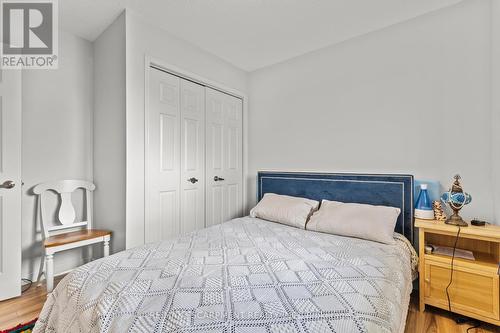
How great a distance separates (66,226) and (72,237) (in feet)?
0.91

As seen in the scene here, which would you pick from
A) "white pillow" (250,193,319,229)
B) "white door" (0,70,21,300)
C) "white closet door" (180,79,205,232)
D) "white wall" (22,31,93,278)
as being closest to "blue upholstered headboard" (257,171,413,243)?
"white pillow" (250,193,319,229)

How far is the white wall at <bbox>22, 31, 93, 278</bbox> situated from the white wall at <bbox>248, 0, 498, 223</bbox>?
2225 mm

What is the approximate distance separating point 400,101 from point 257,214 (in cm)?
184

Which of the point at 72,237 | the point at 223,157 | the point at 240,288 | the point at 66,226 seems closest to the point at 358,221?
the point at 240,288

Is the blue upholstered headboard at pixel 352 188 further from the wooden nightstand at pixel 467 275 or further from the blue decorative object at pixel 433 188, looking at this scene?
the wooden nightstand at pixel 467 275

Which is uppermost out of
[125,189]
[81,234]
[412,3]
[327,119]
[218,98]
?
[412,3]

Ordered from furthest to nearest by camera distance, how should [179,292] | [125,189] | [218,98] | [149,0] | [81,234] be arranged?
[218,98], [81,234], [125,189], [149,0], [179,292]

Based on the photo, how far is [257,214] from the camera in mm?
2723

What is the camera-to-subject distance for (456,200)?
1.85 metres

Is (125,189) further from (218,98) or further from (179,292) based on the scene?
(218,98)

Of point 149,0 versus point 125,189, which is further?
point 125,189

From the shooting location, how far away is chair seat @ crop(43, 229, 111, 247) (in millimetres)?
2062

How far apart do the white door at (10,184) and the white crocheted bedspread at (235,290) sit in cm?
121

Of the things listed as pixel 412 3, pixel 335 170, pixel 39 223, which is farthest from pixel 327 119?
pixel 39 223
